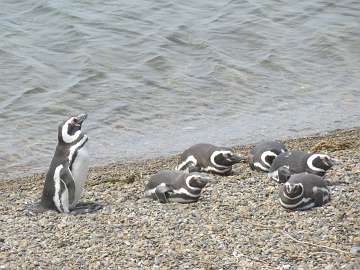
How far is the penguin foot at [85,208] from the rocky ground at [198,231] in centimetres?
10

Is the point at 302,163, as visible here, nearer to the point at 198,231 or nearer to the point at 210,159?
the point at 210,159

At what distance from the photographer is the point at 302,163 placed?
884 centimetres

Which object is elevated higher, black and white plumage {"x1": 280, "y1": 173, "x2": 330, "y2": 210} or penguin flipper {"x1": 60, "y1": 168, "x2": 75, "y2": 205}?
black and white plumage {"x1": 280, "y1": 173, "x2": 330, "y2": 210}

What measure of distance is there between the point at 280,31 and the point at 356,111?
5.00m

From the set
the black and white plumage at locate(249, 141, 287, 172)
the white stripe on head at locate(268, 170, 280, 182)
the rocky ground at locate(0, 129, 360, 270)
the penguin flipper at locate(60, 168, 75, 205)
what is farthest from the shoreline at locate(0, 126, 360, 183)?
the white stripe on head at locate(268, 170, 280, 182)

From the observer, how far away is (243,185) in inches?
352

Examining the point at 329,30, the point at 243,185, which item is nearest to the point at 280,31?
the point at 329,30

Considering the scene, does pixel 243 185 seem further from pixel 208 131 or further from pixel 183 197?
pixel 208 131

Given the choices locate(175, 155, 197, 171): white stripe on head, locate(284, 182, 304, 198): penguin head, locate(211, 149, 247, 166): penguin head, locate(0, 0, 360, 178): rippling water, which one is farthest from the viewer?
locate(0, 0, 360, 178): rippling water

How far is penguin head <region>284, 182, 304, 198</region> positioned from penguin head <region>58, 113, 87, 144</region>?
7.05 feet

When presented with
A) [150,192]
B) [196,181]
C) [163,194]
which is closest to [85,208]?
[150,192]

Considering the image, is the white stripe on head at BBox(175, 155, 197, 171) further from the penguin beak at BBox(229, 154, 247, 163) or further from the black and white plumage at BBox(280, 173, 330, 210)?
the black and white plumage at BBox(280, 173, 330, 210)

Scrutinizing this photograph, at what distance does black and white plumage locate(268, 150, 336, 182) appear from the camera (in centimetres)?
875

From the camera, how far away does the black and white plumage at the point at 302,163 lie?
8.75 metres
